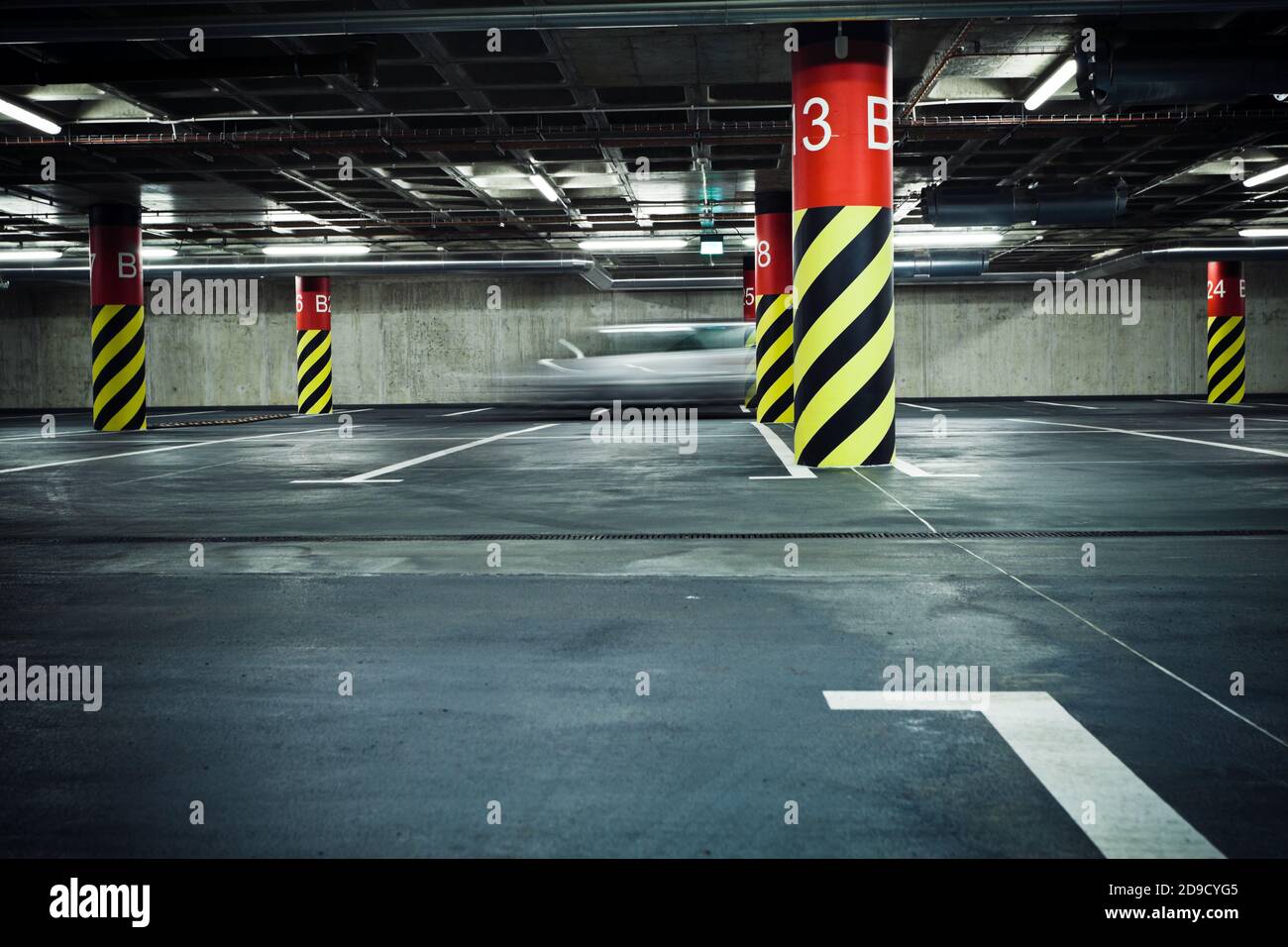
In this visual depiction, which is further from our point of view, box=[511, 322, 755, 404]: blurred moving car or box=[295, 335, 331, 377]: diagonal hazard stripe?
box=[295, 335, 331, 377]: diagonal hazard stripe

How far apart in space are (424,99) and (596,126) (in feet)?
7.99

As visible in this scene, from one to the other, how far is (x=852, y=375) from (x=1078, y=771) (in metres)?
7.30

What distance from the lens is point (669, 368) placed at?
24.5 meters

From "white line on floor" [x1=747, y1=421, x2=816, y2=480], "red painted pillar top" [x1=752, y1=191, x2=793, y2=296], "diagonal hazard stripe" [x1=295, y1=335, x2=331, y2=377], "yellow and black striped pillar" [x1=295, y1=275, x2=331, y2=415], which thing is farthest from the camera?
"diagonal hazard stripe" [x1=295, y1=335, x2=331, y2=377]

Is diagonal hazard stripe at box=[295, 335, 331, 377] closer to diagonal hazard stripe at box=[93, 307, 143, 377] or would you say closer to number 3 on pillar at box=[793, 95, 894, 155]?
diagonal hazard stripe at box=[93, 307, 143, 377]

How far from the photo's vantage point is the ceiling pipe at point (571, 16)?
29.1 feet

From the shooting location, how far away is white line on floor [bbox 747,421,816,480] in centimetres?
881

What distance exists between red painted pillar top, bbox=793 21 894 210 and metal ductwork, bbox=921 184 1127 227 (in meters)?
8.61

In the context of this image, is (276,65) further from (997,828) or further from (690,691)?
(997,828)

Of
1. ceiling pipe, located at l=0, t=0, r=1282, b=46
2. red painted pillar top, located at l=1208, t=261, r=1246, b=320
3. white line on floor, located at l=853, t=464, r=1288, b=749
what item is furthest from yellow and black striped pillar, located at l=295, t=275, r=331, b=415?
white line on floor, located at l=853, t=464, r=1288, b=749

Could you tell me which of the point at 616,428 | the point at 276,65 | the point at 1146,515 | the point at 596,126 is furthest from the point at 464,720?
the point at 616,428

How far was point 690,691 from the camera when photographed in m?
2.85

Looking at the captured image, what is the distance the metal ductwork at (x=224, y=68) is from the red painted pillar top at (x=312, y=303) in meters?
18.1

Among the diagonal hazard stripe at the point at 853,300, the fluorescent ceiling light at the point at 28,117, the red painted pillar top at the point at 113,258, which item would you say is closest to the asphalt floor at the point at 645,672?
the diagonal hazard stripe at the point at 853,300
